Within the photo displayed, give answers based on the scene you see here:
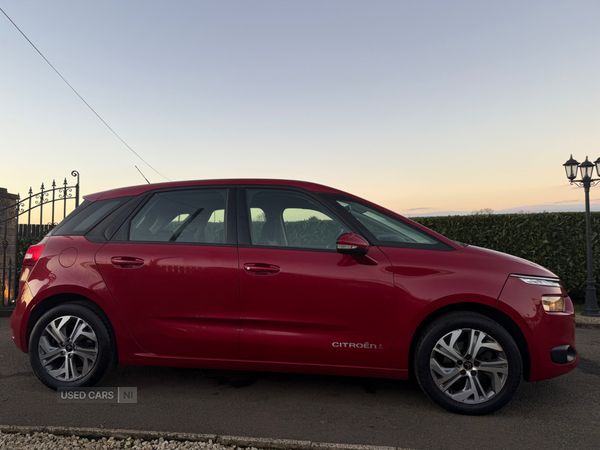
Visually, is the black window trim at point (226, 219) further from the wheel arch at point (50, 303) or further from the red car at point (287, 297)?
the wheel arch at point (50, 303)

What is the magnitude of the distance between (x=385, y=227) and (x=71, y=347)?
2775 mm

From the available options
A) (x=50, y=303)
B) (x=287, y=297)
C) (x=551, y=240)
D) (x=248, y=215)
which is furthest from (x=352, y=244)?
(x=551, y=240)

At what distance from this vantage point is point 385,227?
135 inches

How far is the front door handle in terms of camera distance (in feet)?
10.7

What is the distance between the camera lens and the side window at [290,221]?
3391 millimetres

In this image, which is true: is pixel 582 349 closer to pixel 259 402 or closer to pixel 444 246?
pixel 444 246

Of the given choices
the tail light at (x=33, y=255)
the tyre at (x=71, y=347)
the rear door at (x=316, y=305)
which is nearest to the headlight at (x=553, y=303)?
the rear door at (x=316, y=305)

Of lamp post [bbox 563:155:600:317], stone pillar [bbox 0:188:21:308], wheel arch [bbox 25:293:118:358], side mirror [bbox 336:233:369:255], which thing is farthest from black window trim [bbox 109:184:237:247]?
lamp post [bbox 563:155:600:317]

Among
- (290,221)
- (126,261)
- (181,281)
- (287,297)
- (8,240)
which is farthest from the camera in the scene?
(8,240)

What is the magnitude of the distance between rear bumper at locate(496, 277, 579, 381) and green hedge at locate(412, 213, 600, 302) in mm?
7925

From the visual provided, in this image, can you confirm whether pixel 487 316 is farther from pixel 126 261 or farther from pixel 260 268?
pixel 126 261

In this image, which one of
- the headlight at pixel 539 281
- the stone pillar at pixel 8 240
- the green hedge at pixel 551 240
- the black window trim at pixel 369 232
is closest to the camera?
the headlight at pixel 539 281

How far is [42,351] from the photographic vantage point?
354 cm

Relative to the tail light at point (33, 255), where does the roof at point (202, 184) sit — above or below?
above
